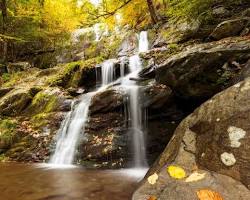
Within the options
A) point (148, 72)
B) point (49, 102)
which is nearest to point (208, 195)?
point (148, 72)

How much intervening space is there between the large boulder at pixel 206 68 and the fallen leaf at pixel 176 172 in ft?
8.90

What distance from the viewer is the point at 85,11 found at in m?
6.68

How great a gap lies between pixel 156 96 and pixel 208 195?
461cm

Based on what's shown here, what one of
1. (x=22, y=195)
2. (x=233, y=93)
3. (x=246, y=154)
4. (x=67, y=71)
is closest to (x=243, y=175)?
(x=246, y=154)

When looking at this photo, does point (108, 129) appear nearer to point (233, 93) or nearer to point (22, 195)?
point (22, 195)

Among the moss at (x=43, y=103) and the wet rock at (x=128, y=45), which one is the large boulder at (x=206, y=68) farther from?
the wet rock at (x=128, y=45)

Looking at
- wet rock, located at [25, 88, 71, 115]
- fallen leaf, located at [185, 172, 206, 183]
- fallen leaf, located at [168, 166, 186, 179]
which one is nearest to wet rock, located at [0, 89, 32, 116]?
wet rock, located at [25, 88, 71, 115]

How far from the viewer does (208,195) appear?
9.49 feet

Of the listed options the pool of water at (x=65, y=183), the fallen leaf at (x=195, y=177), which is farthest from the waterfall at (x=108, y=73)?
the fallen leaf at (x=195, y=177)

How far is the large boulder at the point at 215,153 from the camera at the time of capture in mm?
2941

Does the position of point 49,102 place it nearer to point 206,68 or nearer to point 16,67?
point 206,68

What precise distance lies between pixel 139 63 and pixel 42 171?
5.36 meters

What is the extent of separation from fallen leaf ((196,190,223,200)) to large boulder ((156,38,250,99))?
3.03m

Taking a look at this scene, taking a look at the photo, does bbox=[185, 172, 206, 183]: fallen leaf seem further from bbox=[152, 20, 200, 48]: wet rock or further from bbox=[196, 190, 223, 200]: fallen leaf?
bbox=[152, 20, 200, 48]: wet rock
